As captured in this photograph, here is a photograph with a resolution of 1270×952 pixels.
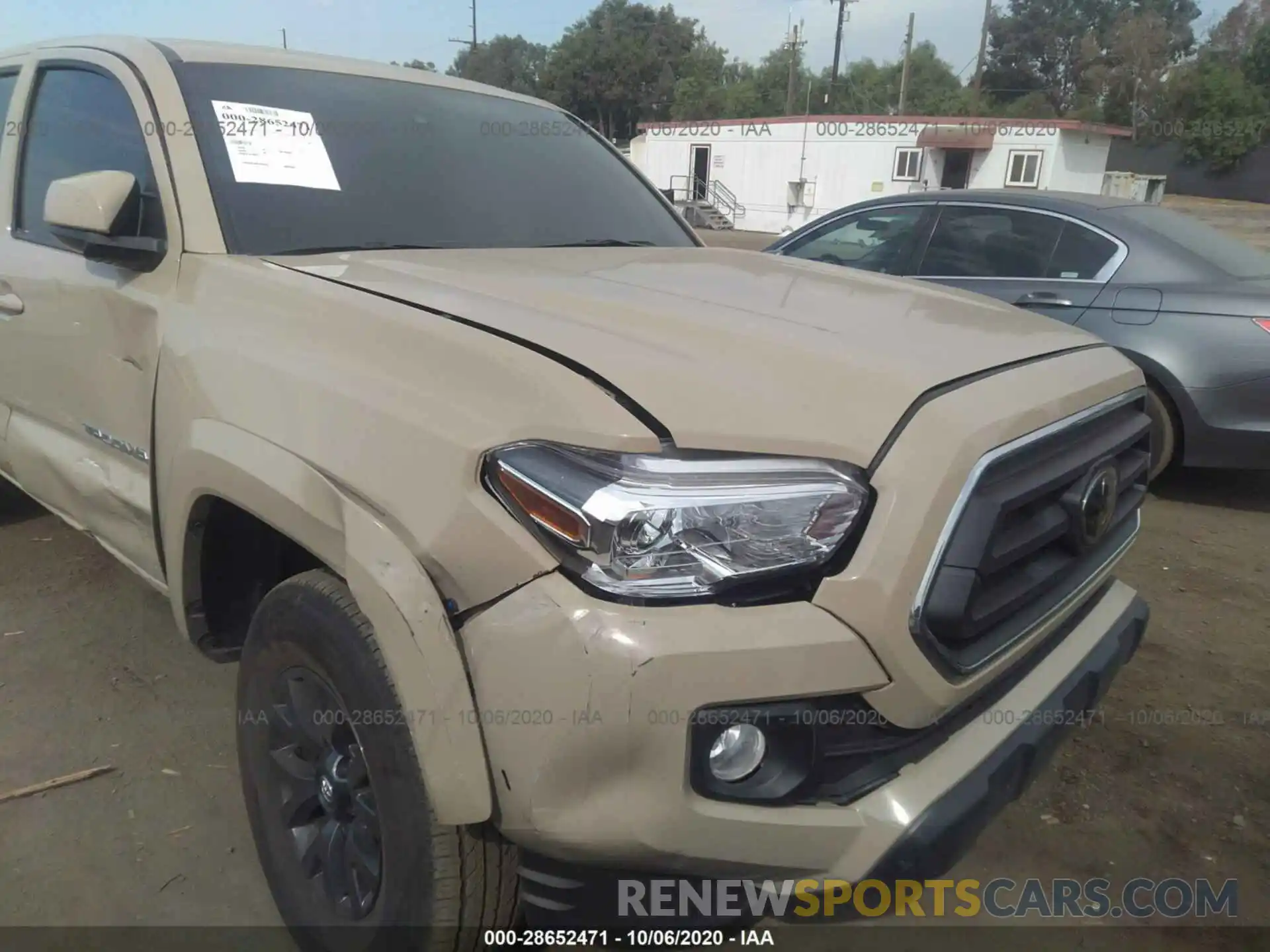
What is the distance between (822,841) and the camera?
56.4 inches

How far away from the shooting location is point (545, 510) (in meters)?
1.38

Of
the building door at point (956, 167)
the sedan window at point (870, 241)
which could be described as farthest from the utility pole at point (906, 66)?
the sedan window at point (870, 241)

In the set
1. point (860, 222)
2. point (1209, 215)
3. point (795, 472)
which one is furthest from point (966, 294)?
point (1209, 215)

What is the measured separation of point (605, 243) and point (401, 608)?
5.80 ft

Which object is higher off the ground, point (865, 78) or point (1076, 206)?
point (865, 78)

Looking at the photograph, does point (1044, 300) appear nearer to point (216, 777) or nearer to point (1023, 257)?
point (1023, 257)

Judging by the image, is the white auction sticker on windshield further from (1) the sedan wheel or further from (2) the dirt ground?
(1) the sedan wheel

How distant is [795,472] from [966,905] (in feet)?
4.36

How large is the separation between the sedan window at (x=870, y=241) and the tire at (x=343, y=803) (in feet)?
13.7

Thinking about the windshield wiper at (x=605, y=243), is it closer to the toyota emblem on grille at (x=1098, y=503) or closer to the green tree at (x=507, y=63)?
the toyota emblem on grille at (x=1098, y=503)

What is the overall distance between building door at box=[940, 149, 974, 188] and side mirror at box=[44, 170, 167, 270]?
30949mm

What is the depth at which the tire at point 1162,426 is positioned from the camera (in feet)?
14.9

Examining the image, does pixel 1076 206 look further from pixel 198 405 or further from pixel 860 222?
pixel 198 405

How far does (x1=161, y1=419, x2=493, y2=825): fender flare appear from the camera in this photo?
139cm
